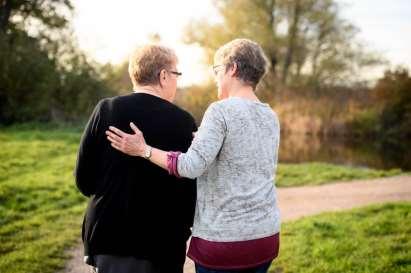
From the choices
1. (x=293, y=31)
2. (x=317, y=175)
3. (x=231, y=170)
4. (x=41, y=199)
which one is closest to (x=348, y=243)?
(x=231, y=170)

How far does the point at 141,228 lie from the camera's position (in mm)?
2797

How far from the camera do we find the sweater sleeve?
2525 millimetres

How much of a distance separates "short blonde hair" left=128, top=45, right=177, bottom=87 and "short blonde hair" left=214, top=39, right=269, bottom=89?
0.33 meters

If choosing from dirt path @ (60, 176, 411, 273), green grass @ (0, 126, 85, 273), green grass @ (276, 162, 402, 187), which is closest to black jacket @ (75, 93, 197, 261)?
green grass @ (0, 126, 85, 273)

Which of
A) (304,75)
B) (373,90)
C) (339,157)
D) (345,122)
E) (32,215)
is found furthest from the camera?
(304,75)

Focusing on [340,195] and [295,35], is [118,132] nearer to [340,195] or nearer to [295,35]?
[340,195]

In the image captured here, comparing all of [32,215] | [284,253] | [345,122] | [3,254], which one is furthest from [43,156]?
[345,122]

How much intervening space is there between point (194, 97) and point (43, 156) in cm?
1823

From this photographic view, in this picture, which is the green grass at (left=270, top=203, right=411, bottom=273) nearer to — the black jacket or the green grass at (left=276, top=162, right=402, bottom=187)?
the black jacket

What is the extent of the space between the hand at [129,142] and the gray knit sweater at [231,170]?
0.25 meters

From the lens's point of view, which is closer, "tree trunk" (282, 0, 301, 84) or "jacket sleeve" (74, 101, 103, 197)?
"jacket sleeve" (74, 101, 103, 197)

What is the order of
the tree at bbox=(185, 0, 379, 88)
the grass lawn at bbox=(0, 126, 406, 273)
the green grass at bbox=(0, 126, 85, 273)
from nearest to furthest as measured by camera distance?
1. the green grass at bbox=(0, 126, 85, 273)
2. the grass lawn at bbox=(0, 126, 406, 273)
3. the tree at bbox=(185, 0, 379, 88)

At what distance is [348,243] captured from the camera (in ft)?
20.3

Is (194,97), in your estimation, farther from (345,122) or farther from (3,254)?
(3,254)
